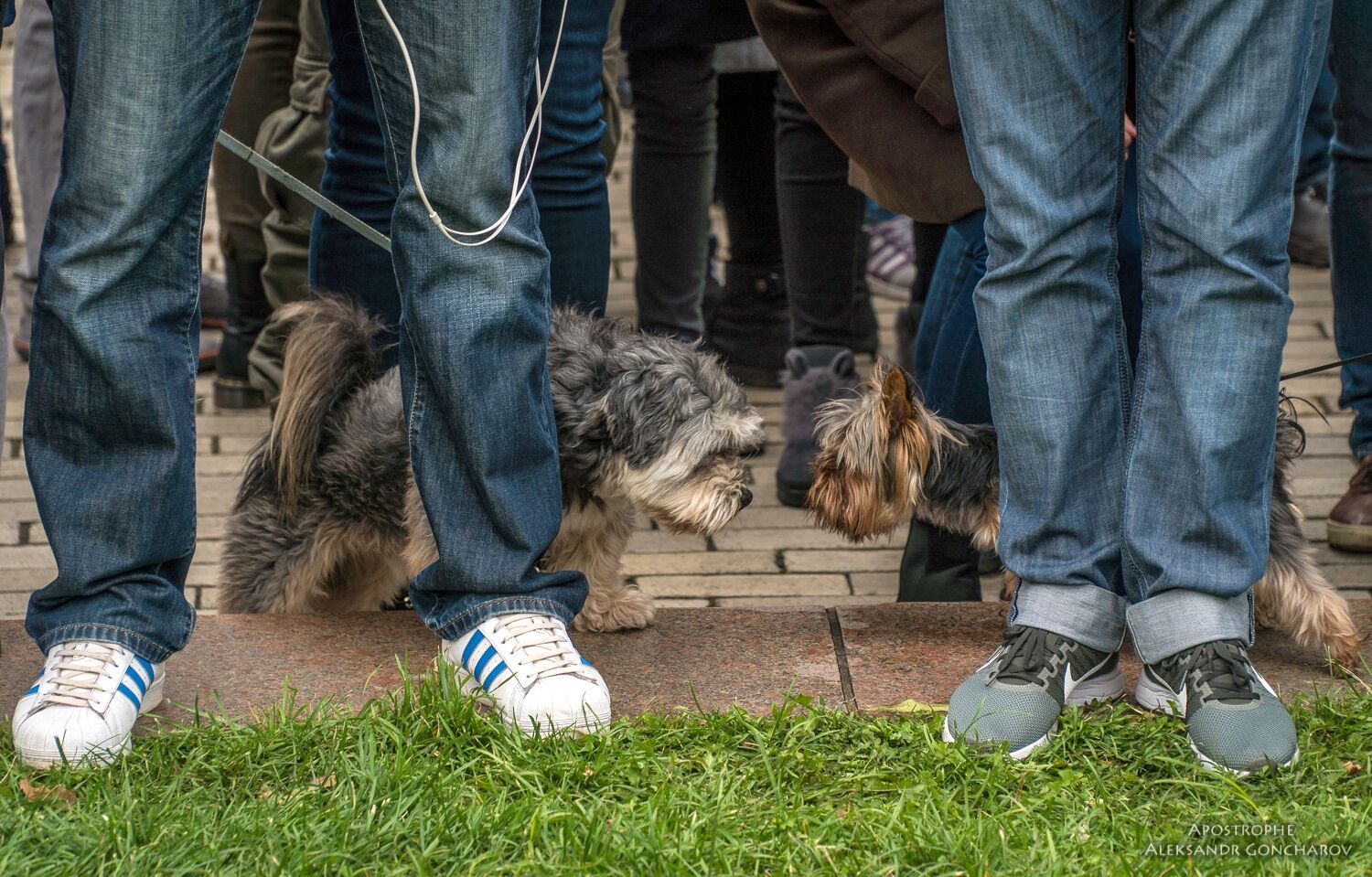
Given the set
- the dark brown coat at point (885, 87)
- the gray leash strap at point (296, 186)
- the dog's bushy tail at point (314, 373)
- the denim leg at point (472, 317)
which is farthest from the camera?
the dog's bushy tail at point (314, 373)

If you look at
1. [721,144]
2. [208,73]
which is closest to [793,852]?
[208,73]

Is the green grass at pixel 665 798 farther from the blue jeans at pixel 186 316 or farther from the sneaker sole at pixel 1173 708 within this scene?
the blue jeans at pixel 186 316

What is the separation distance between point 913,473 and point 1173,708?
0.73 m

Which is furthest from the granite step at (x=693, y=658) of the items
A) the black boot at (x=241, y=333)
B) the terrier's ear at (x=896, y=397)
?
the black boot at (x=241, y=333)

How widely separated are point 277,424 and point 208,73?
1.08 meters

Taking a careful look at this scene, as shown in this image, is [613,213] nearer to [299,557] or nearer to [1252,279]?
[299,557]

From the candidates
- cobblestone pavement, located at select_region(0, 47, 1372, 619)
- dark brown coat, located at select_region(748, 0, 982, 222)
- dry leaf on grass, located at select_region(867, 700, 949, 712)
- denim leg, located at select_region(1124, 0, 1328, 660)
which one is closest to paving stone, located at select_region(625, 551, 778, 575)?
cobblestone pavement, located at select_region(0, 47, 1372, 619)

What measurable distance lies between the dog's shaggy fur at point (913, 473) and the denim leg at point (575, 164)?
0.63 m

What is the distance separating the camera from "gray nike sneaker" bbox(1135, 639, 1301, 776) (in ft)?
7.63

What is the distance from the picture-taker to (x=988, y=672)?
8.29 ft

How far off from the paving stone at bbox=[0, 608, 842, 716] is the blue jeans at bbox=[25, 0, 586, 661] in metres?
0.24

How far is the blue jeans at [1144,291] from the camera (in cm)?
230

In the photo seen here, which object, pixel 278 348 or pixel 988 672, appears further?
pixel 278 348

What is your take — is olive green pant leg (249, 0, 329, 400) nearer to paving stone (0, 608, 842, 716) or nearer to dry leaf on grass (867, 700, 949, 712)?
paving stone (0, 608, 842, 716)
